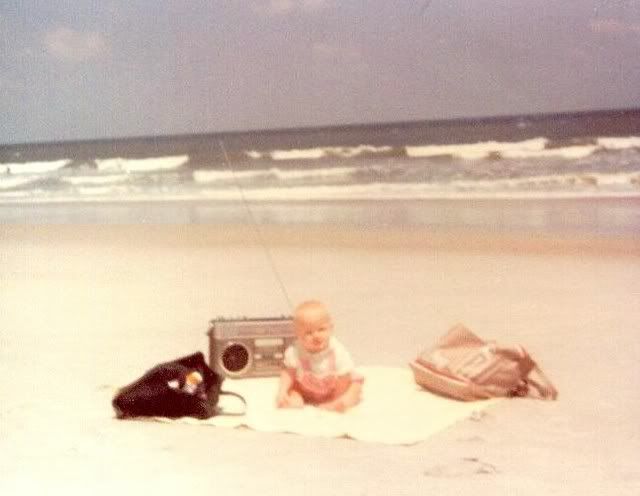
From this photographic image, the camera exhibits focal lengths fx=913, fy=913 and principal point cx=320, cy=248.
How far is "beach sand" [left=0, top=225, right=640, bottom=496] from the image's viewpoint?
7.63 ft

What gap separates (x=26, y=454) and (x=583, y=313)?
2.57m

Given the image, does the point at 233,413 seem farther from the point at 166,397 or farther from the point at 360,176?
the point at 360,176

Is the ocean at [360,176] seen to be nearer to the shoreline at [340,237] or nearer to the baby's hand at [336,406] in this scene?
the shoreline at [340,237]

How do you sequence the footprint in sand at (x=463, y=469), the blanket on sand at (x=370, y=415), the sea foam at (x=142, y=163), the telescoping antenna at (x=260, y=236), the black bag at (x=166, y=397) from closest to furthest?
the footprint in sand at (x=463, y=469) → the blanket on sand at (x=370, y=415) → the black bag at (x=166, y=397) → the telescoping antenna at (x=260, y=236) → the sea foam at (x=142, y=163)

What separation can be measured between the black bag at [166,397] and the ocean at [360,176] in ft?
12.5

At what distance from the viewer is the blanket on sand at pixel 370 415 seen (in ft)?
8.70

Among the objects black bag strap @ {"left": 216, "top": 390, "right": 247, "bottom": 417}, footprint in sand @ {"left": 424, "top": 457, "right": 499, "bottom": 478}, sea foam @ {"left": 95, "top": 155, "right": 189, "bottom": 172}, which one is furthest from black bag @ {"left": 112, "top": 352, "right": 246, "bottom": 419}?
sea foam @ {"left": 95, "top": 155, "right": 189, "bottom": 172}

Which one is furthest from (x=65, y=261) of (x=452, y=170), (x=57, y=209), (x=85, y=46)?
(x=452, y=170)

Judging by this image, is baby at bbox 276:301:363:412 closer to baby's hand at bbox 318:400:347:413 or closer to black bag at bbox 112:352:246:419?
baby's hand at bbox 318:400:347:413

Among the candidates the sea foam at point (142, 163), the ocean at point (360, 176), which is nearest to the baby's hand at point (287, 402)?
the ocean at point (360, 176)

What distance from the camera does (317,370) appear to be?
2.95 metres

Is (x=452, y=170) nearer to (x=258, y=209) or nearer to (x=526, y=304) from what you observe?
(x=258, y=209)

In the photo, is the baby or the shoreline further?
the shoreline

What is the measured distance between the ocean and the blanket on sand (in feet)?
10.8
